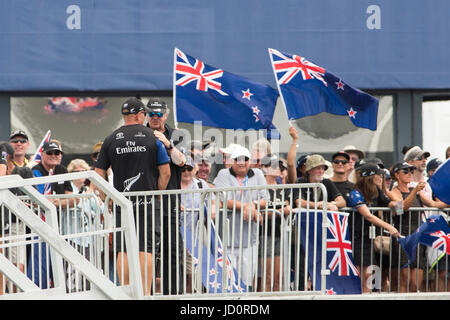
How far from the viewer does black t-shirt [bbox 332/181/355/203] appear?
10.2 m

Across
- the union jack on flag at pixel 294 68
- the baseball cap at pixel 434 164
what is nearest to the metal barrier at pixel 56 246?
the union jack on flag at pixel 294 68

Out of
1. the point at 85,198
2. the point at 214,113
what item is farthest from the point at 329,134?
the point at 85,198

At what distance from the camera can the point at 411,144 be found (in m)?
15.5

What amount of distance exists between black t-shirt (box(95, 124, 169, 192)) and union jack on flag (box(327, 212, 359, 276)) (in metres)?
1.79

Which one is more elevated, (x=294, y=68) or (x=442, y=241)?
(x=294, y=68)

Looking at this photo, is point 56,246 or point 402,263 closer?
point 56,246

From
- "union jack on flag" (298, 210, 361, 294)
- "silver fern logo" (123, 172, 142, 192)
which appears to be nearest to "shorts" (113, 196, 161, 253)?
"silver fern logo" (123, 172, 142, 192)

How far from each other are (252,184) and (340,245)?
4.25 feet

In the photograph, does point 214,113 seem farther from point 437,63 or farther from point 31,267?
point 437,63

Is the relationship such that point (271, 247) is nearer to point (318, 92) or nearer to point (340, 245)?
point (340, 245)

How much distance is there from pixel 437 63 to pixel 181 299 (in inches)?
335

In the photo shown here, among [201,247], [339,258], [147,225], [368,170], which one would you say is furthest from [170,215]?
[368,170]

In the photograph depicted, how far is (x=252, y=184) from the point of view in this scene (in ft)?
32.8
